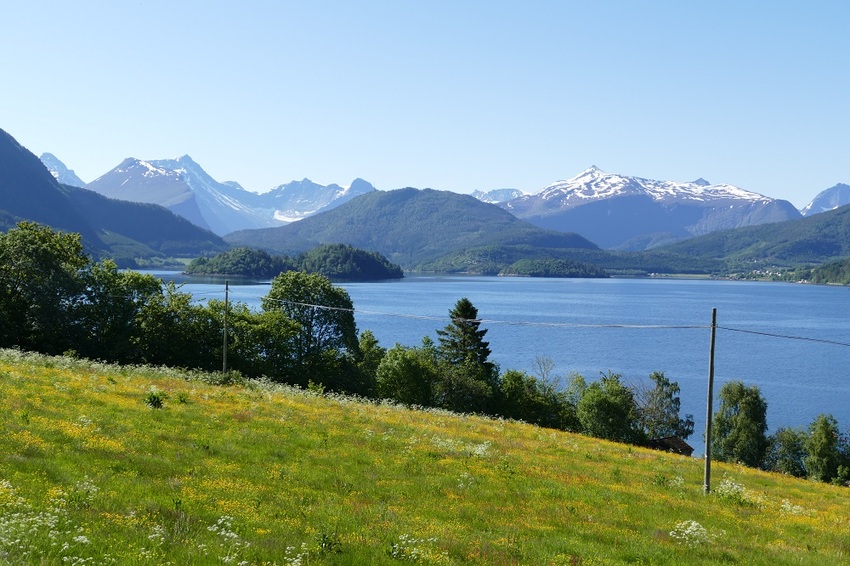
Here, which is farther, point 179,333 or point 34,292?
point 179,333

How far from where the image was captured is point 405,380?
74312 mm

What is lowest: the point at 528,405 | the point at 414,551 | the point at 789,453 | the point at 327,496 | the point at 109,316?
the point at 789,453

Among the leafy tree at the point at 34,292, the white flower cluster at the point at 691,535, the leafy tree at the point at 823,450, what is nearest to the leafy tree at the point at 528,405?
the leafy tree at the point at 823,450

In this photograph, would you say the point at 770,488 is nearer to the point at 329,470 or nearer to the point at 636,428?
the point at 329,470

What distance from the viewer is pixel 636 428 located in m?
90.8

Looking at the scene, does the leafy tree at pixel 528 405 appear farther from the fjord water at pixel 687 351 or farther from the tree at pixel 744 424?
the tree at pixel 744 424

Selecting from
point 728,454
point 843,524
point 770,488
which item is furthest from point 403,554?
point 728,454

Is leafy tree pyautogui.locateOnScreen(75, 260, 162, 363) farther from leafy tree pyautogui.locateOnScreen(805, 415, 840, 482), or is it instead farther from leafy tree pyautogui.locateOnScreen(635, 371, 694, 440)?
leafy tree pyautogui.locateOnScreen(805, 415, 840, 482)

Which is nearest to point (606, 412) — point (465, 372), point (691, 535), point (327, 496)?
point (465, 372)

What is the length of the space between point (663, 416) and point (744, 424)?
10.8 metres

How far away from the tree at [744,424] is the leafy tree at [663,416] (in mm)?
6115

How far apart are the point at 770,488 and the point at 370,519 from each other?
21.7 meters

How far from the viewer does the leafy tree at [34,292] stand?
5806 cm

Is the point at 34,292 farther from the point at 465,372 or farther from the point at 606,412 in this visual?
the point at 606,412
